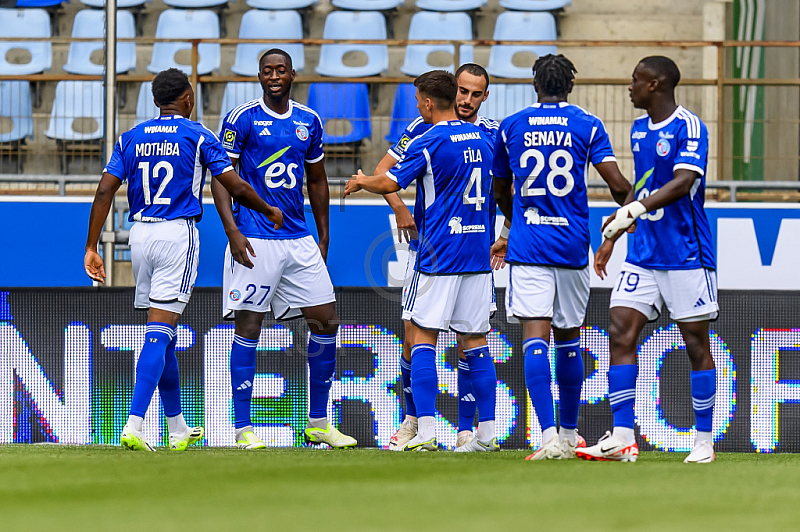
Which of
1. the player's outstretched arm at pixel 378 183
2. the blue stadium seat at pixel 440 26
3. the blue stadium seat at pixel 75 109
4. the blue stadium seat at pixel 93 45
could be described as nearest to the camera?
the player's outstretched arm at pixel 378 183

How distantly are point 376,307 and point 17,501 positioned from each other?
3.62 metres

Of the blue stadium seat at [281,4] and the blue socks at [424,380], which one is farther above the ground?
the blue stadium seat at [281,4]

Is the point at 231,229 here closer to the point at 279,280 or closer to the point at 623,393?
the point at 279,280

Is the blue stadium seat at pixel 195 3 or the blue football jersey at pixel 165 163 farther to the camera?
the blue stadium seat at pixel 195 3

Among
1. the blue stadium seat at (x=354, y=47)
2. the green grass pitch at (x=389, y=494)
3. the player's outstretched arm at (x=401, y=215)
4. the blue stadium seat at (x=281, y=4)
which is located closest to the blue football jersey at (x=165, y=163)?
the player's outstretched arm at (x=401, y=215)

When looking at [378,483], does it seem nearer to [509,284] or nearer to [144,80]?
[509,284]

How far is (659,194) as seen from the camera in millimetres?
4727

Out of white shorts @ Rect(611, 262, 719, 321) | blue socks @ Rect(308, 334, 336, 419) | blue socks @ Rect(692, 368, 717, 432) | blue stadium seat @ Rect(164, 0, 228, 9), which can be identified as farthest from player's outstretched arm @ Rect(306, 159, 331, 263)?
blue stadium seat @ Rect(164, 0, 228, 9)

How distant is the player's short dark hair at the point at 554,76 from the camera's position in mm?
5075

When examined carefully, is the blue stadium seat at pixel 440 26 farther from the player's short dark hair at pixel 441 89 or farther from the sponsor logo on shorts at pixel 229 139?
the player's short dark hair at pixel 441 89

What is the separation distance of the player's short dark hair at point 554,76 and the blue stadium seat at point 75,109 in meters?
6.53

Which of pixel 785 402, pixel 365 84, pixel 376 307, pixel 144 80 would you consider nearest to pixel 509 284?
pixel 376 307

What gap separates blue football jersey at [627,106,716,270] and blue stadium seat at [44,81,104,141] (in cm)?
696

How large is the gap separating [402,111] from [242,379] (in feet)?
17.5
